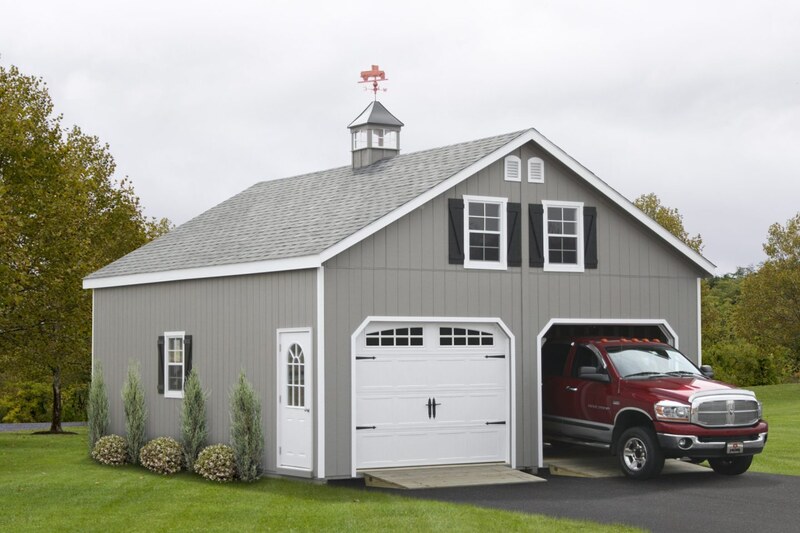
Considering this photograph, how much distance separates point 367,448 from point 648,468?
15.0 feet

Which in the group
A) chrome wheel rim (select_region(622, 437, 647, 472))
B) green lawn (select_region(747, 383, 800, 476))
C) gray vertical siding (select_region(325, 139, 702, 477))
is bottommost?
green lawn (select_region(747, 383, 800, 476))

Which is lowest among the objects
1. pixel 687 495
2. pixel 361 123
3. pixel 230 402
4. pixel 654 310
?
pixel 687 495

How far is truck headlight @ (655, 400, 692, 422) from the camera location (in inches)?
722

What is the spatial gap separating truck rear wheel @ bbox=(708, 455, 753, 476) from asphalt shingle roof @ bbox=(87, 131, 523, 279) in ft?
21.9

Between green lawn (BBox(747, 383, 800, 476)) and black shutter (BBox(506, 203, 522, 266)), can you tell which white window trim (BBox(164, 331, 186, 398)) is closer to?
black shutter (BBox(506, 203, 522, 266))

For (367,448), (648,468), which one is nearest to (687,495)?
(648,468)

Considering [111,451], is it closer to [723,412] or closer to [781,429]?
[723,412]

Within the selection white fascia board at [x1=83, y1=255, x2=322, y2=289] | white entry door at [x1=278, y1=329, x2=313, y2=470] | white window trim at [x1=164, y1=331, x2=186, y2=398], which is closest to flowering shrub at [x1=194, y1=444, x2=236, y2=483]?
white entry door at [x1=278, y1=329, x2=313, y2=470]

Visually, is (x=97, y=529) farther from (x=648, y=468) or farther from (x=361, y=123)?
(x=361, y=123)

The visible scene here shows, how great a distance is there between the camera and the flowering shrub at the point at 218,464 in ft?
64.4

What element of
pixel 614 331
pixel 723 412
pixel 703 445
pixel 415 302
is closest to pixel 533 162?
pixel 415 302

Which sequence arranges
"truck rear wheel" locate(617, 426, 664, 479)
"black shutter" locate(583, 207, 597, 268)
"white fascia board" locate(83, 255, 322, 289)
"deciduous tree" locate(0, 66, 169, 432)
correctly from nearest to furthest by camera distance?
"truck rear wheel" locate(617, 426, 664, 479) → "white fascia board" locate(83, 255, 322, 289) → "black shutter" locate(583, 207, 597, 268) → "deciduous tree" locate(0, 66, 169, 432)

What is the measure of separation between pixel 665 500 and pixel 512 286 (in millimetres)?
5406

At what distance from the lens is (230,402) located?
Result: 20.2 metres
